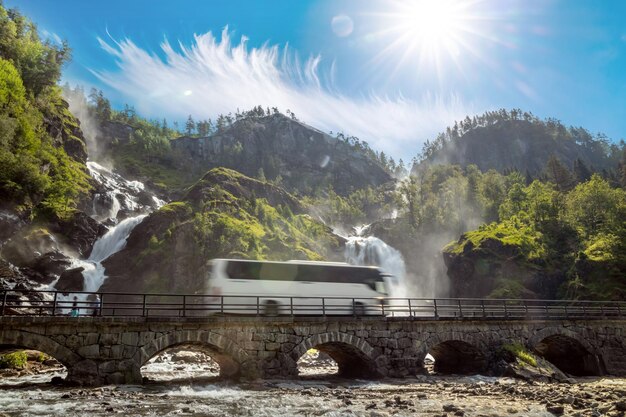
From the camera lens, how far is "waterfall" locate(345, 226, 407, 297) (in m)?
80.2

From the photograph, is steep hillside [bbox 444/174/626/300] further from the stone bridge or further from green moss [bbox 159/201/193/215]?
green moss [bbox 159/201/193/215]

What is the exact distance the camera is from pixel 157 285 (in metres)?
65.2

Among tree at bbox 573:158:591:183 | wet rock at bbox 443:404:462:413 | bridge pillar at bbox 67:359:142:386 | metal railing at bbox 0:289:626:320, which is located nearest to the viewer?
wet rock at bbox 443:404:462:413

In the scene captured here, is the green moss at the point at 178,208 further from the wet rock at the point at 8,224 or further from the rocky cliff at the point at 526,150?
the rocky cliff at the point at 526,150

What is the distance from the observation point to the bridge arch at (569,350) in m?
30.1

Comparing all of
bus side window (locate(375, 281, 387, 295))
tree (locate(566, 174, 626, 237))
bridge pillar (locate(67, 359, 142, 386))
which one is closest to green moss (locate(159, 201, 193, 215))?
bus side window (locate(375, 281, 387, 295))

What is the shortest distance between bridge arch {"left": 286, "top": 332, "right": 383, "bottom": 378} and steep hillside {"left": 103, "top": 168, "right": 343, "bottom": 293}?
27641 millimetres

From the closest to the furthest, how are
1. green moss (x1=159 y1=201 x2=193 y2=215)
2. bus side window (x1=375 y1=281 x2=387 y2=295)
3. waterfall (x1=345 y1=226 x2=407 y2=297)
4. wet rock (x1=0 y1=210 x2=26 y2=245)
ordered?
bus side window (x1=375 y1=281 x2=387 y2=295)
wet rock (x1=0 y1=210 x2=26 y2=245)
green moss (x1=159 y1=201 x2=193 y2=215)
waterfall (x1=345 y1=226 x2=407 y2=297)

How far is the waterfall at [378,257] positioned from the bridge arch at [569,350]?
4200 cm

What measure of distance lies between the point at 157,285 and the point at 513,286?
171 feet

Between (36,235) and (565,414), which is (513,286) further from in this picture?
(36,235)

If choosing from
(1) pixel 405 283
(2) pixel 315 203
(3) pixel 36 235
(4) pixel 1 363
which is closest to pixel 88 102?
(2) pixel 315 203

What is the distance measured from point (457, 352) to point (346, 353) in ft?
28.9

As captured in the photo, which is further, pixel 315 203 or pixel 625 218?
pixel 315 203
